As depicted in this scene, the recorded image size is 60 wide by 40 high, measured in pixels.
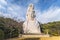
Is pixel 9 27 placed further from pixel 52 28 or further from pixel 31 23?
pixel 52 28

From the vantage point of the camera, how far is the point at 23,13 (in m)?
10.0

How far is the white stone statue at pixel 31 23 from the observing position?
10016 millimetres

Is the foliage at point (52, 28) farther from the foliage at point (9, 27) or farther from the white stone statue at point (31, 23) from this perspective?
the foliage at point (9, 27)

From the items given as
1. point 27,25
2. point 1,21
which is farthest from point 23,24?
point 1,21

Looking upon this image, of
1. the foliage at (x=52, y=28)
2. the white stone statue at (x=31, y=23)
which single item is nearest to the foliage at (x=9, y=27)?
the white stone statue at (x=31, y=23)

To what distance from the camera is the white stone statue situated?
1002cm

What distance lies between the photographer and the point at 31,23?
398 inches

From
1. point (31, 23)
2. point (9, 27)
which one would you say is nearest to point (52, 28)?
point (31, 23)

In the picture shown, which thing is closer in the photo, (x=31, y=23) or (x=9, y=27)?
(x=9, y=27)

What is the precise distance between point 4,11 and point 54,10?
185cm

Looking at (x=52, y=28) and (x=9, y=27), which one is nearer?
(x=9, y=27)

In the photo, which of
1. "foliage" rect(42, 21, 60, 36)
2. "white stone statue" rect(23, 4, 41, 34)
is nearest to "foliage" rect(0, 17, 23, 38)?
"white stone statue" rect(23, 4, 41, 34)

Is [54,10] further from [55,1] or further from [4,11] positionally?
[4,11]

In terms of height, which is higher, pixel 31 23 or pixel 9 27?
pixel 31 23
